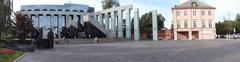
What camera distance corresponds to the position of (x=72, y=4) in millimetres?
132125

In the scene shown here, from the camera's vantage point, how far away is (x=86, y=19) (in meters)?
94.0

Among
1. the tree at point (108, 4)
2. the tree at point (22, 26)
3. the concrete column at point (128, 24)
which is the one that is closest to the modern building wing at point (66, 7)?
the tree at point (108, 4)

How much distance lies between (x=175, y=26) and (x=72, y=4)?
115ft

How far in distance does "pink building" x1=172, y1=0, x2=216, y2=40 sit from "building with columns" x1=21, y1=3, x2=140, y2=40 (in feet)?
44.7

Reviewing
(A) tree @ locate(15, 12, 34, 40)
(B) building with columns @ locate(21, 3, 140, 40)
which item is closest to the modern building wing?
(B) building with columns @ locate(21, 3, 140, 40)

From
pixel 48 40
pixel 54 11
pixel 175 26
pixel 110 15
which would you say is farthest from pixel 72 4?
pixel 48 40

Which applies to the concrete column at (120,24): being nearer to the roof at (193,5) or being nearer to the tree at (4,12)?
the roof at (193,5)

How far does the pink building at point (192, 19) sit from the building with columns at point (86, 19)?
44.7 ft

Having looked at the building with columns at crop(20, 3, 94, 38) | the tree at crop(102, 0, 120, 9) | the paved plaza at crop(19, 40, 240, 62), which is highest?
the tree at crop(102, 0, 120, 9)

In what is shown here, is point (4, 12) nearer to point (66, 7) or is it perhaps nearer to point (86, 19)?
point (86, 19)

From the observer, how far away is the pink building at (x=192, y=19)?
11212 cm

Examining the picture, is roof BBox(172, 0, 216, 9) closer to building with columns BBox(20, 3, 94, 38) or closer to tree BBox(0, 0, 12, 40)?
building with columns BBox(20, 3, 94, 38)

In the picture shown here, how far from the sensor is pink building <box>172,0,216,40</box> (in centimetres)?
11212

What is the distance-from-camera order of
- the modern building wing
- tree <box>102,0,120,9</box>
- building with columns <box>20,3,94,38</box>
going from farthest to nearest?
1. the modern building wing
2. tree <box>102,0,120,9</box>
3. building with columns <box>20,3,94,38</box>
